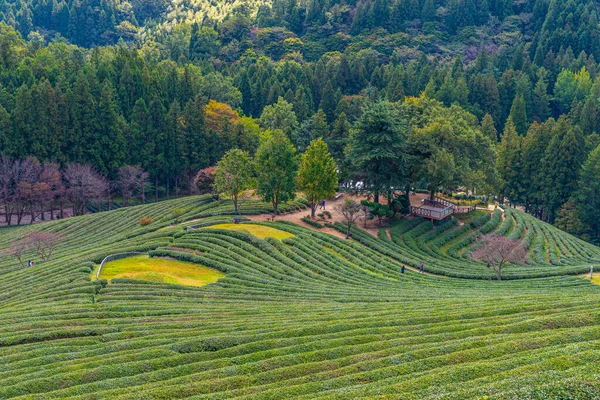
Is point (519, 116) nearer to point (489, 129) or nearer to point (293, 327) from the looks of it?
point (489, 129)

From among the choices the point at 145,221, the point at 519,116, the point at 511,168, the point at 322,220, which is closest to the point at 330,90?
the point at 519,116

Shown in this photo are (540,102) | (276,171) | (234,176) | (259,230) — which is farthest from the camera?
(540,102)

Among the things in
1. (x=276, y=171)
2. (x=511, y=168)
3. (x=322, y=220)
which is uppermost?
(x=276, y=171)

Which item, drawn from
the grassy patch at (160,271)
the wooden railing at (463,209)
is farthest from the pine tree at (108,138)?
the wooden railing at (463,209)

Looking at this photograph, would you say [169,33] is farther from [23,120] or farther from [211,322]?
[211,322]

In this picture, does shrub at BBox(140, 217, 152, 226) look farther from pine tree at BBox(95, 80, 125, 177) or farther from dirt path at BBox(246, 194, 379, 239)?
pine tree at BBox(95, 80, 125, 177)
